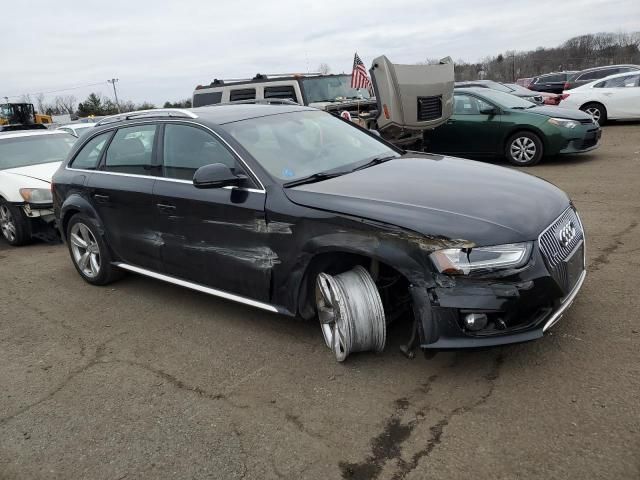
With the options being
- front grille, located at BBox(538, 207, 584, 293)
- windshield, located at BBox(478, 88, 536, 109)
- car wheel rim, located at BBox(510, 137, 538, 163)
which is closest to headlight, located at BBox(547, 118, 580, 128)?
car wheel rim, located at BBox(510, 137, 538, 163)

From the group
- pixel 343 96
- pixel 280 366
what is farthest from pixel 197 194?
pixel 343 96

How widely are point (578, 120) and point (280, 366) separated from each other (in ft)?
28.3

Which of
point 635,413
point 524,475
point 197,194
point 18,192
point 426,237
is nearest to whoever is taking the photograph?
point 524,475

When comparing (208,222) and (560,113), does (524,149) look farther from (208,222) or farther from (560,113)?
(208,222)

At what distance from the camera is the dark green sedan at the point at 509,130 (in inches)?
389

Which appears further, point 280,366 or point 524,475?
point 280,366

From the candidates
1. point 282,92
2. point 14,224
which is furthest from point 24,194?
point 282,92

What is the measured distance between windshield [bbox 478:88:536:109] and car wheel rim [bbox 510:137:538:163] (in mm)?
734

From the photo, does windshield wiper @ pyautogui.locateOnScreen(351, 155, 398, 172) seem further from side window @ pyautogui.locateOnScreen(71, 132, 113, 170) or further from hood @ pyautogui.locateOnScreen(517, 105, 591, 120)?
hood @ pyautogui.locateOnScreen(517, 105, 591, 120)

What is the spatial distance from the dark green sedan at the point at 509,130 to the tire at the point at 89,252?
7.62 meters

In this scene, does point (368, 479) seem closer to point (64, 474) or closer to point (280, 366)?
point (280, 366)

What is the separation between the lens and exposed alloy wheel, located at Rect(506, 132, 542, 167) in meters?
10.1

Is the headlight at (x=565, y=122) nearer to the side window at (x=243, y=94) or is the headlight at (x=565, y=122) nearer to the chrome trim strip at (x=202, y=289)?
the side window at (x=243, y=94)

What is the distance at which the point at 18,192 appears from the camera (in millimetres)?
7301
